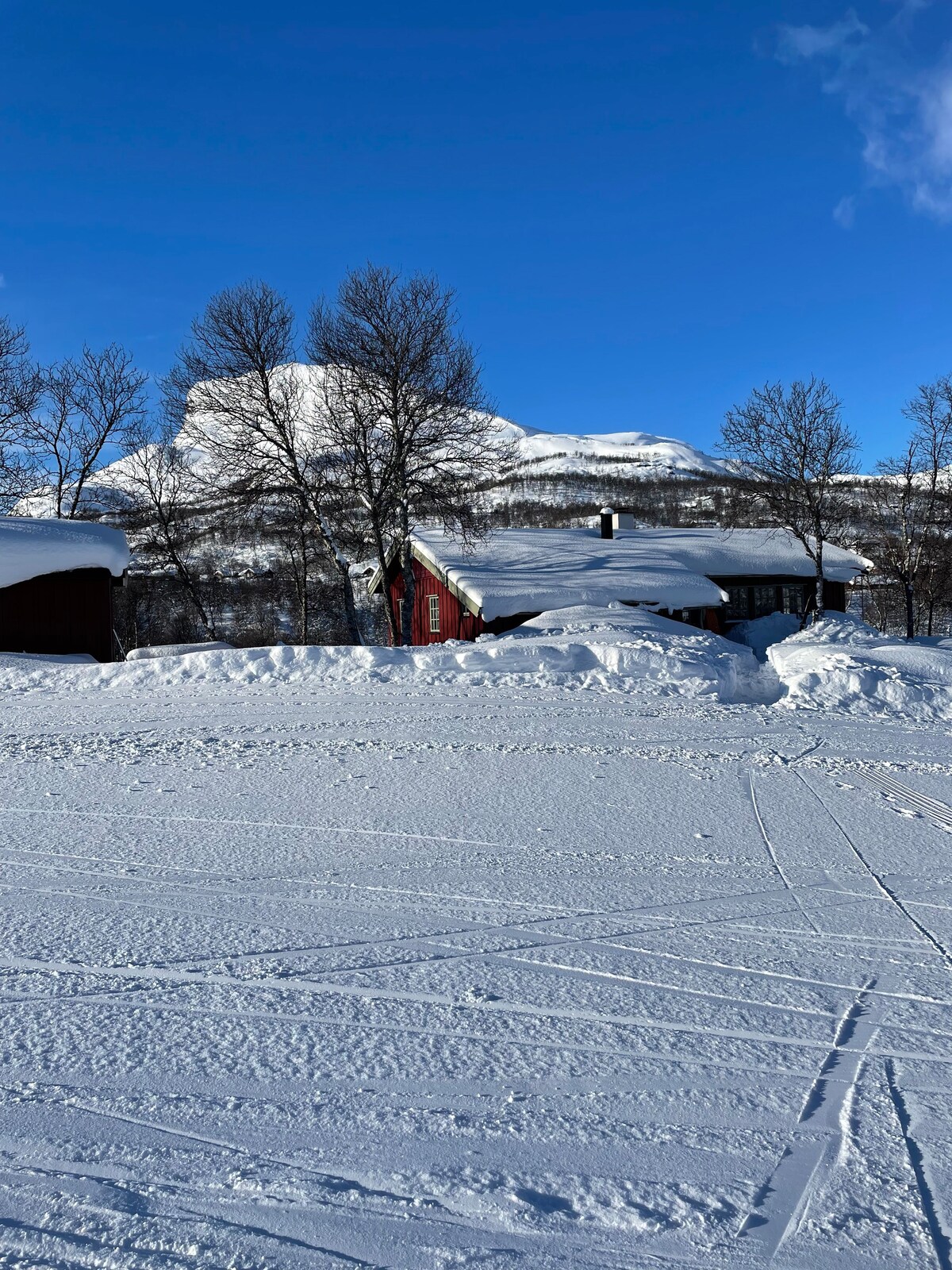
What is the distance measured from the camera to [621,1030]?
331cm

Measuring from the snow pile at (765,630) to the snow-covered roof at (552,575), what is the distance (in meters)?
2.62

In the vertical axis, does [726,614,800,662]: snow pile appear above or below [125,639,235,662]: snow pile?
below

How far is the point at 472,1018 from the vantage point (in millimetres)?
3373

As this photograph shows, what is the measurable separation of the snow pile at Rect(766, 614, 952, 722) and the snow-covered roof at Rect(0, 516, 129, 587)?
49.7 ft

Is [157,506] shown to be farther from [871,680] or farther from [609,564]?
[871,680]

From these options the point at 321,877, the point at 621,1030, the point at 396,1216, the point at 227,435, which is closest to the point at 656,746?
the point at 321,877

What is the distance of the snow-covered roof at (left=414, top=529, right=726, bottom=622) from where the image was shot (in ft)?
80.3

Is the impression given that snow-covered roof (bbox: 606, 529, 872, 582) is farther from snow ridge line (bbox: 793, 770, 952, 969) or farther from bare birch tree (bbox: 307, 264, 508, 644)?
snow ridge line (bbox: 793, 770, 952, 969)

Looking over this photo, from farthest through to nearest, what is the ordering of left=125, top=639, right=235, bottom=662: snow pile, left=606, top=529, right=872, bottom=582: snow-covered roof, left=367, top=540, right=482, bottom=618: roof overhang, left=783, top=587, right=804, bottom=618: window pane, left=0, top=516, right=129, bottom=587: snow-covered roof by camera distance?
left=783, top=587, right=804, bottom=618: window pane < left=606, top=529, right=872, bottom=582: snow-covered roof < left=367, top=540, right=482, bottom=618: roof overhang < left=0, top=516, right=129, bottom=587: snow-covered roof < left=125, top=639, right=235, bottom=662: snow pile

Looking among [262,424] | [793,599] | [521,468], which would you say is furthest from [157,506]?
[521,468]

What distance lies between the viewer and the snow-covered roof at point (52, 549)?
18.8 meters

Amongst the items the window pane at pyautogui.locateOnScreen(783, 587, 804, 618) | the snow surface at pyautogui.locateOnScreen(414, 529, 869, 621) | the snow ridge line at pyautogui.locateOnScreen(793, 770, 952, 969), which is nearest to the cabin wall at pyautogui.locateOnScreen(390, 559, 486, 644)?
the snow surface at pyautogui.locateOnScreen(414, 529, 869, 621)

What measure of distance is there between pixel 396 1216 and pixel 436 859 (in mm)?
3271

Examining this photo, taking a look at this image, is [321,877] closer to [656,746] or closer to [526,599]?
[656,746]
